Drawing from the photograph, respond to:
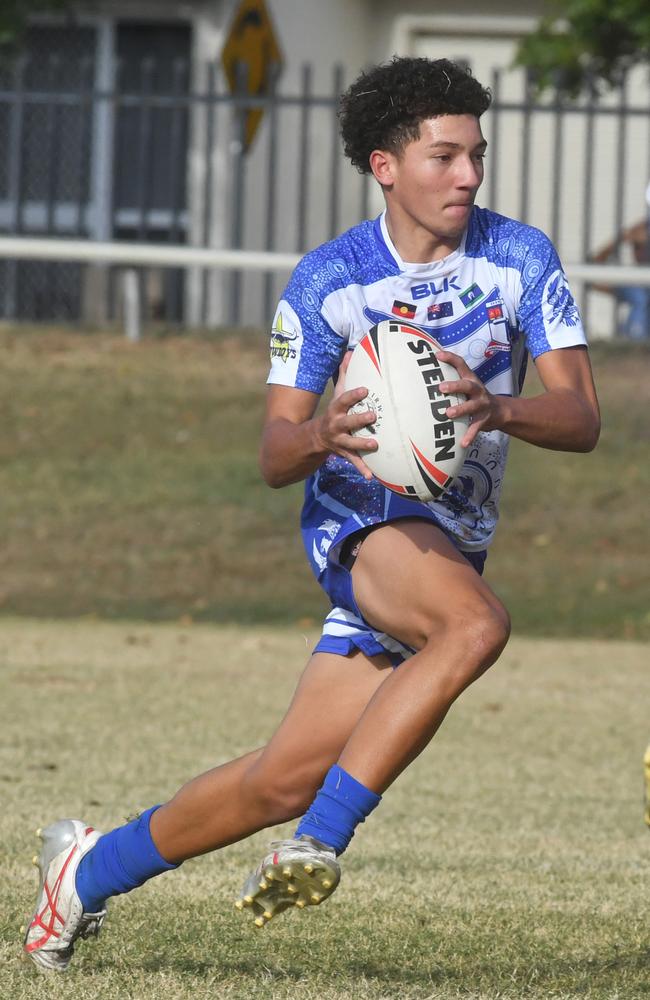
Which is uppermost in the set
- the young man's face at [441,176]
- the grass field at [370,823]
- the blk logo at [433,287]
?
the young man's face at [441,176]

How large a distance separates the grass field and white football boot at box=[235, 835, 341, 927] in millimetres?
355

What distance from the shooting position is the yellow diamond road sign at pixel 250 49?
1566 cm

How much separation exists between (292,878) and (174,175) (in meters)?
12.0

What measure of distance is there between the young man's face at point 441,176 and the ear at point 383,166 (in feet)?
0.13

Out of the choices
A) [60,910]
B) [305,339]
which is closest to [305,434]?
[305,339]

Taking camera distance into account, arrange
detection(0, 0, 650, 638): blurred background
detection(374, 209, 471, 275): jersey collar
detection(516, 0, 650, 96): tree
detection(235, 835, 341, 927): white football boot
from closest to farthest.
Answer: detection(235, 835, 341, 927): white football boot < detection(374, 209, 471, 275): jersey collar < detection(0, 0, 650, 638): blurred background < detection(516, 0, 650, 96): tree

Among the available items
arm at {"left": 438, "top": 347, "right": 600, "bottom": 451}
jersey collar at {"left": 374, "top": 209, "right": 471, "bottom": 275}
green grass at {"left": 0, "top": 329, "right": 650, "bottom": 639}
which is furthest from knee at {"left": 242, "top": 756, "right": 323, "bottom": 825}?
green grass at {"left": 0, "top": 329, "right": 650, "bottom": 639}

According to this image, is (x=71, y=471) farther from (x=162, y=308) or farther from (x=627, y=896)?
(x=627, y=896)

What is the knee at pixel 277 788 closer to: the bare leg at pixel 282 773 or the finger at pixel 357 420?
the bare leg at pixel 282 773

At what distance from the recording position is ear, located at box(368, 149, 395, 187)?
441 cm

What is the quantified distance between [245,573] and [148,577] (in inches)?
27.2

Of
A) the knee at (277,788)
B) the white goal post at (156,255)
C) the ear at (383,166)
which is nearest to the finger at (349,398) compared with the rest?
the ear at (383,166)

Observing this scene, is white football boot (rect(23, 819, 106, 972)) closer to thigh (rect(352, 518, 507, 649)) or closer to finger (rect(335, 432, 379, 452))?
thigh (rect(352, 518, 507, 649))

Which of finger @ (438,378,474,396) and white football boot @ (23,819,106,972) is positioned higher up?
finger @ (438,378,474,396)
